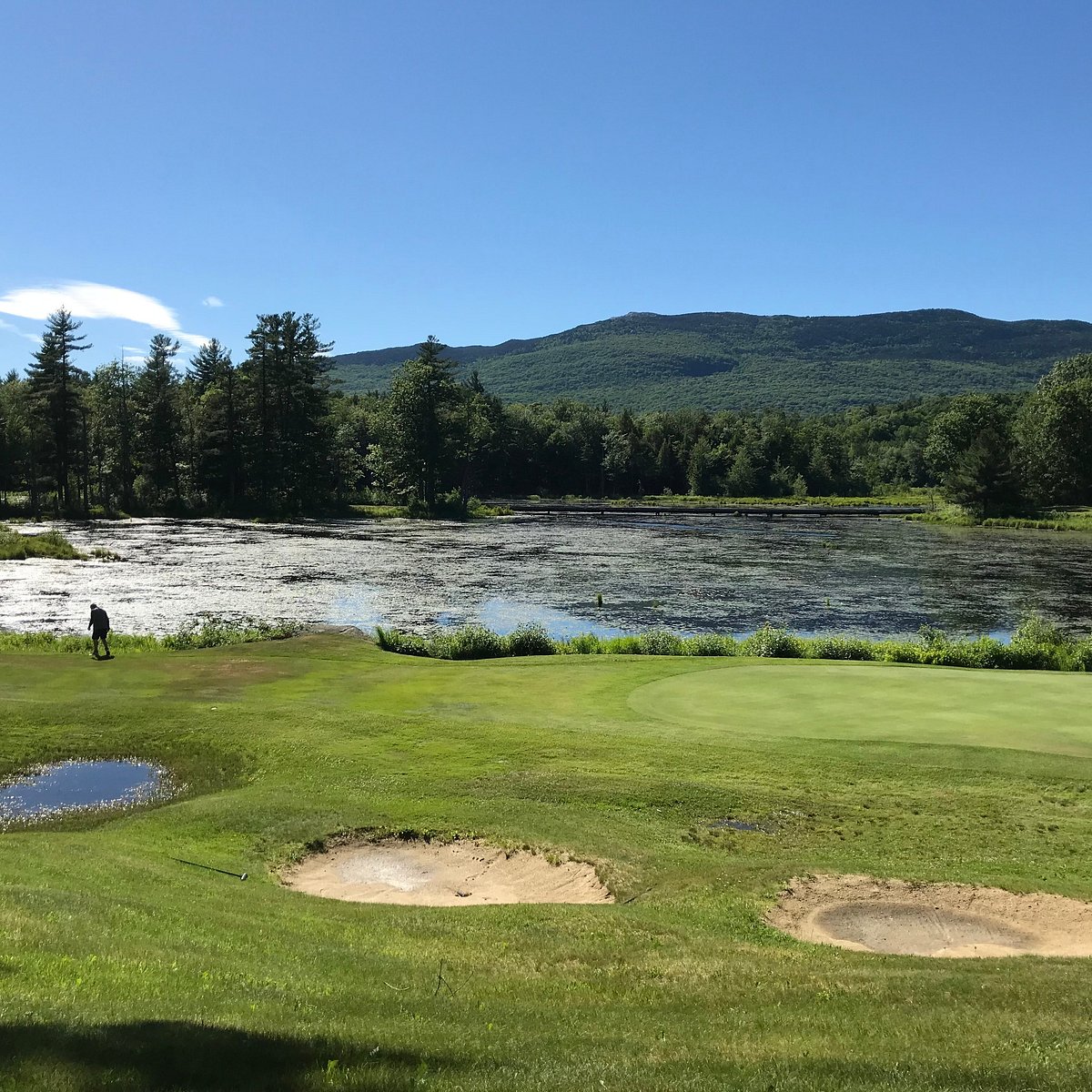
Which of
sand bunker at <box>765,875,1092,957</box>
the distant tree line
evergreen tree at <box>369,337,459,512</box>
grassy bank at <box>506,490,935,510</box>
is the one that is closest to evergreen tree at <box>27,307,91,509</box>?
the distant tree line

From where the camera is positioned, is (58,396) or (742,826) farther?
(58,396)

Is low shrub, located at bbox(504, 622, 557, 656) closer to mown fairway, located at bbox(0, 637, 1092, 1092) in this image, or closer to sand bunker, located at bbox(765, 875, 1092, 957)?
mown fairway, located at bbox(0, 637, 1092, 1092)

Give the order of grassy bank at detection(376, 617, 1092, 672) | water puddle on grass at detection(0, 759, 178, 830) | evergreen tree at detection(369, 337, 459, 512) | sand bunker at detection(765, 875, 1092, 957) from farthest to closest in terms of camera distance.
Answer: evergreen tree at detection(369, 337, 459, 512)
grassy bank at detection(376, 617, 1092, 672)
water puddle on grass at detection(0, 759, 178, 830)
sand bunker at detection(765, 875, 1092, 957)

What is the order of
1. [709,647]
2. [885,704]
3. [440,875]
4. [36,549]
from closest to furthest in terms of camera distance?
[440,875] → [885,704] → [709,647] → [36,549]

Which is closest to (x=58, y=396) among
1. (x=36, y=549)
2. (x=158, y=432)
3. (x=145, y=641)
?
(x=158, y=432)

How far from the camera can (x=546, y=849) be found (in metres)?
12.3

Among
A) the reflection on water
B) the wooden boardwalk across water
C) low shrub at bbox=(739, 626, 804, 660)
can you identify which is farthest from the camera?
the wooden boardwalk across water

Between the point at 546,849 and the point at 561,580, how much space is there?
130 feet

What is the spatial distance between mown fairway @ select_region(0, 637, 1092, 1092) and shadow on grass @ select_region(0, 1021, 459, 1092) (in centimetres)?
2

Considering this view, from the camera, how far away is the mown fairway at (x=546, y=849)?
578 cm

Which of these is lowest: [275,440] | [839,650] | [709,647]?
[839,650]

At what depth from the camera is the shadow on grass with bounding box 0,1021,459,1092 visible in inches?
189

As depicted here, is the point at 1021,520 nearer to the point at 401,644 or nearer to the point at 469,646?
the point at 469,646

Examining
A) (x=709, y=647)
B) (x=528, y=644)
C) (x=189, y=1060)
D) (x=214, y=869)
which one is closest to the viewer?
(x=189, y=1060)
